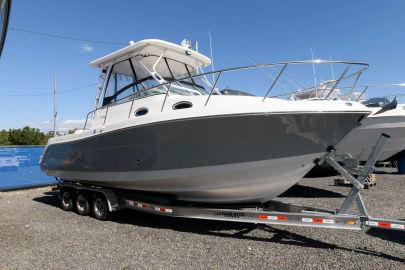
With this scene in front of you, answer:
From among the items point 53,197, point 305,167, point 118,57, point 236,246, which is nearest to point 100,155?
point 118,57

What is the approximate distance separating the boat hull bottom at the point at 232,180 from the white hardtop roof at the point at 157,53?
7.82ft

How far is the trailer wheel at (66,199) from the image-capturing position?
25.7 ft

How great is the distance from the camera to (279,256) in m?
4.60

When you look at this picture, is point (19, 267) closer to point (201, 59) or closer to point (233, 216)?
point (233, 216)

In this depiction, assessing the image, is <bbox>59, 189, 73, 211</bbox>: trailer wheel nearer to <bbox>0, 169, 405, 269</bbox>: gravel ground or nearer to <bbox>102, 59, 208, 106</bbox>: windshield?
<bbox>0, 169, 405, 269</bbox>: gravel ground

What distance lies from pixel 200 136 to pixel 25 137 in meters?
36.7

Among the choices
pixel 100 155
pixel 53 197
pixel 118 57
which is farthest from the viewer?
pixel 53 197

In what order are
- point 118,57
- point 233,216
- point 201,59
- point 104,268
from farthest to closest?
point 201,59, point 118,57, point 233,216, point 104,268

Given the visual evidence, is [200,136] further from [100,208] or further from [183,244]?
[100,208]

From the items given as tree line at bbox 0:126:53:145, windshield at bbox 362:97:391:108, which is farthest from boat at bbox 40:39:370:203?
tree line at bbox 0:126:53:145

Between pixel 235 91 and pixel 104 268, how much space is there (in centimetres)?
318

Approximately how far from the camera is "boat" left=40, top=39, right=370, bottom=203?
4910 millimetres

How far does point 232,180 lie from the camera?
213 inches

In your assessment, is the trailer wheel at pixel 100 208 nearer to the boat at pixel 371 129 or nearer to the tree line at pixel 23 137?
the boat at pixel 371 129
